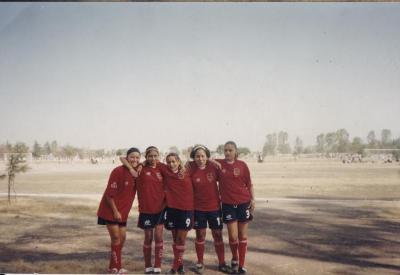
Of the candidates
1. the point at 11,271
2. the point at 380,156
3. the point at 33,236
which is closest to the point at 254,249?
the point at 11,271

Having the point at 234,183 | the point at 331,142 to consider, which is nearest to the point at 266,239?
the point at 234,183

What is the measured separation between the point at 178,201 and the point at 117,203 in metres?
0.70

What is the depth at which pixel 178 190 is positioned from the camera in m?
A: 4.72

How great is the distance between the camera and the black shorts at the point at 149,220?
4.64 metres

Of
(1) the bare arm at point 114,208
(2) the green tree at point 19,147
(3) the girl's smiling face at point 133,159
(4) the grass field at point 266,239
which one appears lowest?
(4) the grass field at point 266,239

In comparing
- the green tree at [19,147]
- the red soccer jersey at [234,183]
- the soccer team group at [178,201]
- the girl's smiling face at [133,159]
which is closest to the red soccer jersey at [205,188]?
the soccer team group at [178,201]

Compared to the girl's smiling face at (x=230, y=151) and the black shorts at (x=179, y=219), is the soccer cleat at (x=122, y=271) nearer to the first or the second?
the black shorts at (x=179, y=219)

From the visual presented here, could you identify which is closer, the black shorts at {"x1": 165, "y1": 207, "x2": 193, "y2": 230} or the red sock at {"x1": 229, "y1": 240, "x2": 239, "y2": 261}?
the black shorts at {"x1": 165, "y1": 207, "x2": 193, "y2": 230}

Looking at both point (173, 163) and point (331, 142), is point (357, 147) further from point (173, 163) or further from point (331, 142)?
point (173, 163)

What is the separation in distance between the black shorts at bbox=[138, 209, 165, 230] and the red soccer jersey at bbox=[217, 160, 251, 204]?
81cm

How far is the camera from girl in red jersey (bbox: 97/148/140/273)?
455 centimetres

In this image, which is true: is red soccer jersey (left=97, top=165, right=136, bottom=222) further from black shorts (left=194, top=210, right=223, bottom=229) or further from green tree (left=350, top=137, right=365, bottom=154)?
green tree (left=350, top=137, right=365, bottom=154)

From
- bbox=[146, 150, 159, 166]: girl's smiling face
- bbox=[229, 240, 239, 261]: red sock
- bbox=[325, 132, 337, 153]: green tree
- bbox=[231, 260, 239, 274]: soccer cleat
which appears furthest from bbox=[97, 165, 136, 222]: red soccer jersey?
bbox=[325, 132, 337, 153]: green tree

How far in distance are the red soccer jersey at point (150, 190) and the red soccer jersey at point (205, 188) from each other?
42 cm
